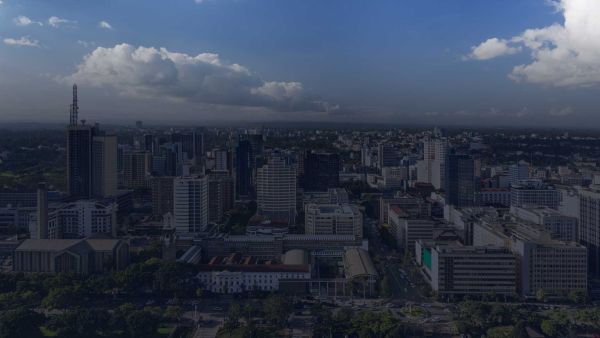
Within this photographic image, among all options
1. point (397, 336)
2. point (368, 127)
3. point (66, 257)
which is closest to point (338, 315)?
point (397, 336)

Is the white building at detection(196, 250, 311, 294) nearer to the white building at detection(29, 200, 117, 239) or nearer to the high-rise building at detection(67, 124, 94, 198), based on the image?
the white building at detection(29, 200, 117, 239)

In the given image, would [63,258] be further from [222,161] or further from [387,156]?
[387,156]

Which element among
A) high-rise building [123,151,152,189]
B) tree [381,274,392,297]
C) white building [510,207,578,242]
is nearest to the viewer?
tree [381,274,392,297]

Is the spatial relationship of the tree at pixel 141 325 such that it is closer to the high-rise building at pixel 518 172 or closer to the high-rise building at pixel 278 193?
the high-rise building at pixel 278 193

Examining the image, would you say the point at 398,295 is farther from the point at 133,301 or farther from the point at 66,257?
the point at 66,257

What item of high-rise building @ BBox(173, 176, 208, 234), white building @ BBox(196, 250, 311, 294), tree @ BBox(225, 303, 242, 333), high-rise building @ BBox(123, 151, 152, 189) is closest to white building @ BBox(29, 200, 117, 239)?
high-rise building @ BBox(173, 176, 208, 234)

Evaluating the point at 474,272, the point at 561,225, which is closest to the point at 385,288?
the point at 474,272

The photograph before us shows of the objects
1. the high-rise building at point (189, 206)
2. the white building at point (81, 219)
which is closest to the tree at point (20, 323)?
the white building at point (81, 219)
